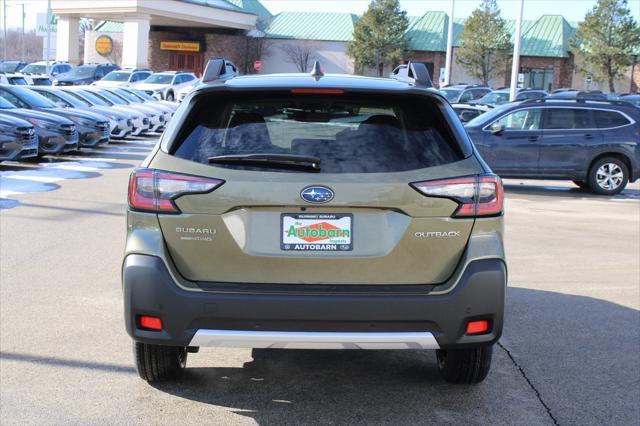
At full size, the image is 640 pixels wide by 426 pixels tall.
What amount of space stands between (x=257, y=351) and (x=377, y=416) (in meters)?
1.37

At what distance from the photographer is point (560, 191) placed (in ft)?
56.1

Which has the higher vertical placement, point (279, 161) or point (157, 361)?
point (279, 161)

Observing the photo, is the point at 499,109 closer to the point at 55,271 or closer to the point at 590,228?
the point at 590,228

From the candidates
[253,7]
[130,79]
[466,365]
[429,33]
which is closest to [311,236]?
[466,365]

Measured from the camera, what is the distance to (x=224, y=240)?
13.0 ft

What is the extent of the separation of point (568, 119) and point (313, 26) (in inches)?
2201

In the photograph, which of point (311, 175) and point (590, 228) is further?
point (590, 228)

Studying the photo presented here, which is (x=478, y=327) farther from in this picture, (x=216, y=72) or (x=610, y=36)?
(x=610, y=36)

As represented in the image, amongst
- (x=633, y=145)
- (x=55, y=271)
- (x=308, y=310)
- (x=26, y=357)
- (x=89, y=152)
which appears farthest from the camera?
(x=89, y=152)

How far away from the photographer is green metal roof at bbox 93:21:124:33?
72188mm

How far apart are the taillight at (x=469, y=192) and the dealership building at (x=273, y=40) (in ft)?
196

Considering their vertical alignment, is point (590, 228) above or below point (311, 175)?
below

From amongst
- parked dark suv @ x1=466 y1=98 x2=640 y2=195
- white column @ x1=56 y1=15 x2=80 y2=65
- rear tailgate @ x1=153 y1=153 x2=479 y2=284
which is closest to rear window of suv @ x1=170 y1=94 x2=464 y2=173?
rear tailgate @ x1=153 y1=153 x2=479 y2=284

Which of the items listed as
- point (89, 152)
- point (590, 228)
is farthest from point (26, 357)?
point (89, 152)
